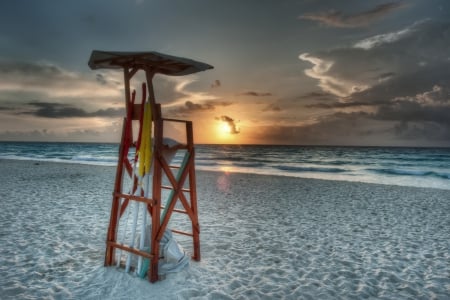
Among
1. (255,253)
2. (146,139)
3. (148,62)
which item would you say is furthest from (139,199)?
(255,253)

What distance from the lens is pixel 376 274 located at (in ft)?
18.1

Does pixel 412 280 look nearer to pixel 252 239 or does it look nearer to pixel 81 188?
pixel 252 239

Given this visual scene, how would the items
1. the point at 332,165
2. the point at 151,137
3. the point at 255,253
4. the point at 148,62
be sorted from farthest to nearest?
the point at 332,165
the point at 255,253
the point at 151,137
the point at 148,62

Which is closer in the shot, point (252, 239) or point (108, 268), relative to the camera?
point (108, 268)

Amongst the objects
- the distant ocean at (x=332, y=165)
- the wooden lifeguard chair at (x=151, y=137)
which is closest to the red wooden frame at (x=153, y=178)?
the wooden lifeguard chair at (x=151, y=137)

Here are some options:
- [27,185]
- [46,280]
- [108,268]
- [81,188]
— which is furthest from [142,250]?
[27,185]

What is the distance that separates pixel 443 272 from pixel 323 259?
7.16 ft

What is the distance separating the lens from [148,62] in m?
4.66

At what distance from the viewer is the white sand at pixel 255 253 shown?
4.75m

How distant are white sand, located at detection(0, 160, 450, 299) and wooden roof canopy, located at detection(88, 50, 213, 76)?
11.5 ft

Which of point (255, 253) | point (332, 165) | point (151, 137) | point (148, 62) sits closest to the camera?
point (148, 62)

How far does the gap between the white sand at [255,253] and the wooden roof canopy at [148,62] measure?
3.52 meters

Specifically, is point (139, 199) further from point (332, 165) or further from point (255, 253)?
point (332, 165)

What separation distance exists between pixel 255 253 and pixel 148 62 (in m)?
4.43
